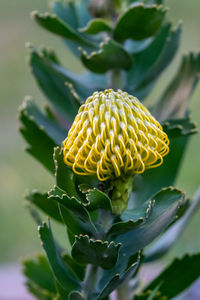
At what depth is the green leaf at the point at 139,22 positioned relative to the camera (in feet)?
4.79

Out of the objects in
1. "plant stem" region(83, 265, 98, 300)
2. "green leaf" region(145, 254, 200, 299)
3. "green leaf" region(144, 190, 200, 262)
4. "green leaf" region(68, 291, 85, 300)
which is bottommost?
"green leaf" region(145, 254, 200, 299)

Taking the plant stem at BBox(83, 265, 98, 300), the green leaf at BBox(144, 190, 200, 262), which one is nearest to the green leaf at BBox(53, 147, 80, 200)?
the plant stem at BBox(83, 265, 98, 300)

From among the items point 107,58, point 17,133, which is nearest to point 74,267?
point 107,58

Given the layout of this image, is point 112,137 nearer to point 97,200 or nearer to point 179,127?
point 97,200

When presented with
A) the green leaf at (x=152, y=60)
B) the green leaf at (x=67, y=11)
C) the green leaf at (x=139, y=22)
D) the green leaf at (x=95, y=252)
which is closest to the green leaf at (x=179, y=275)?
the green leaf at (x=95, y=252)

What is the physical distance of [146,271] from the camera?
10.1 ft

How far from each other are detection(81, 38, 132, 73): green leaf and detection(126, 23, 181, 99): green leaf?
97 millimetres

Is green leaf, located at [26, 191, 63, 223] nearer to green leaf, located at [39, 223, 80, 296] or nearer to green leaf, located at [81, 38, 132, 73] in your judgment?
green leaf, located at [39, 223, 80, 296]

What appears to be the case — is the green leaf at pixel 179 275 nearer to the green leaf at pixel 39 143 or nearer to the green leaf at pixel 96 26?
the green leaf at pixel 39 143

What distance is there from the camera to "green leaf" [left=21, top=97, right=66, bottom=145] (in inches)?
60.4

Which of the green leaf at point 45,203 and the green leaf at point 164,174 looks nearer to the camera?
the green leaf at point 45,203

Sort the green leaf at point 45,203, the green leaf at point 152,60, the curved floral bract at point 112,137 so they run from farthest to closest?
1. the green leaf at point 152,60
2. the green leaf at point 45,203
3. the curved floral bract at point 112,137

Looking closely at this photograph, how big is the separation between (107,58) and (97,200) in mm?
523

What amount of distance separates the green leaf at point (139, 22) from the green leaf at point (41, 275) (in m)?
0.75
